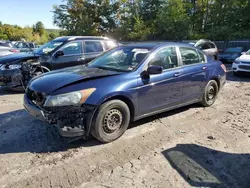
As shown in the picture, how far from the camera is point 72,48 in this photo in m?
7.59

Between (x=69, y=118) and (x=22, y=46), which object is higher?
(x=22, y=46)

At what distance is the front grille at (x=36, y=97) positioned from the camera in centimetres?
348

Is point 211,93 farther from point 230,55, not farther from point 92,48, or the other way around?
point 230,55

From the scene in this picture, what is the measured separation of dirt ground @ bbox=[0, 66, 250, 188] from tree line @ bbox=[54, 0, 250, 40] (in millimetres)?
20604

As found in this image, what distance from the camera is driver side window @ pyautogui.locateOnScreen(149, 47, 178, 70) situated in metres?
4.33

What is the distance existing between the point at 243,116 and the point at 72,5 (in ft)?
105

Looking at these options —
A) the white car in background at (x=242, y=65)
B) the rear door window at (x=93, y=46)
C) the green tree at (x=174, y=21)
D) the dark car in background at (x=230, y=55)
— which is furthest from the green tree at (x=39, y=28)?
the white car in background at (x=242, y=65)

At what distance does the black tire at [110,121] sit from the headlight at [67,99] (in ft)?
1.09

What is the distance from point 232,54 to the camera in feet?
51.4

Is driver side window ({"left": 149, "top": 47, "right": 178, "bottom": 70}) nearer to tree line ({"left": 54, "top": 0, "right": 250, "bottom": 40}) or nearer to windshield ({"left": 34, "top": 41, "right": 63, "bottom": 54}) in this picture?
windshield ({"left": 34, "top": 41, "right": 63, "bottom": 54})

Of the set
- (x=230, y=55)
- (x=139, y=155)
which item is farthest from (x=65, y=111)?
(x=230, y=55)

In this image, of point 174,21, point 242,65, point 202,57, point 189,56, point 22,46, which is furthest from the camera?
point 174,21

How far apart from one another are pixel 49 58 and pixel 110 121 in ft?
14.4

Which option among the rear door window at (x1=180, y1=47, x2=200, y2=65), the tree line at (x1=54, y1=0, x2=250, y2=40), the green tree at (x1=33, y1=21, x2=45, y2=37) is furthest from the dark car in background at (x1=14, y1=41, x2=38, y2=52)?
the green tree at (x1=33, y1=21, x2=45, y2=37)
